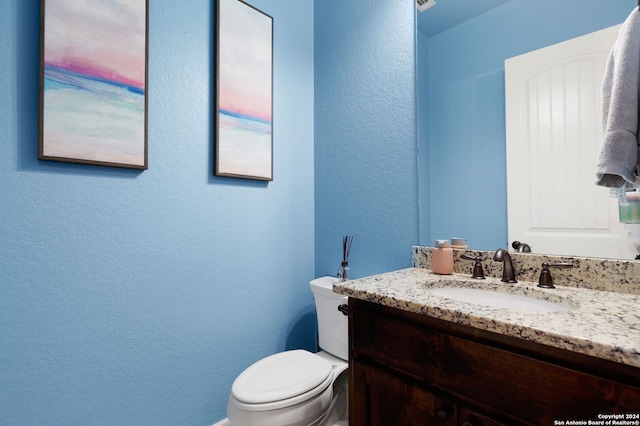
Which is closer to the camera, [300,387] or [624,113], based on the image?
[624,113]

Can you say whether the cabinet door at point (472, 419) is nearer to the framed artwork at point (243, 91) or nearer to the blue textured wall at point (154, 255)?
the blue textured wall at point (154, 255)

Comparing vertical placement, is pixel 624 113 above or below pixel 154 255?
above

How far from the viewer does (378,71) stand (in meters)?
1.58

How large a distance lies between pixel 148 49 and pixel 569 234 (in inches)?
69.2

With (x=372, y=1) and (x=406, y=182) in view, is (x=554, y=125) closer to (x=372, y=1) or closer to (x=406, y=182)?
(x=406, y=182)

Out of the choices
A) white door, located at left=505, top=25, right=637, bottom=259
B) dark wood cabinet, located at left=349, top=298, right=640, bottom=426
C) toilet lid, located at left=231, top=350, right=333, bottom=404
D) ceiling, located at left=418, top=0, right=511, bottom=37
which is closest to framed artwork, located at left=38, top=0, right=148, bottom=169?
toilet lid, located at left=231, top=350, right=333, bottom=404

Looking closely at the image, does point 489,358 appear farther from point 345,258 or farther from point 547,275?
point 345,258

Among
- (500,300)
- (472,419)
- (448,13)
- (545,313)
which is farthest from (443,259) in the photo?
(448,13)

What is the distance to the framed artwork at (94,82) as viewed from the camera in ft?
3.36

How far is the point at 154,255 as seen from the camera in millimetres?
1256

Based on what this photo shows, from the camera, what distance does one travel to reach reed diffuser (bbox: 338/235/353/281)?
162 cm

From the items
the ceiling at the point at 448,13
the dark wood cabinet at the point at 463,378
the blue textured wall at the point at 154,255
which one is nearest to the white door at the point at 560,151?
the ceiling at the point at 448,13

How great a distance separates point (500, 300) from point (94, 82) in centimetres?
164

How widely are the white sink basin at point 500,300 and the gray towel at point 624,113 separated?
0.42 metres
